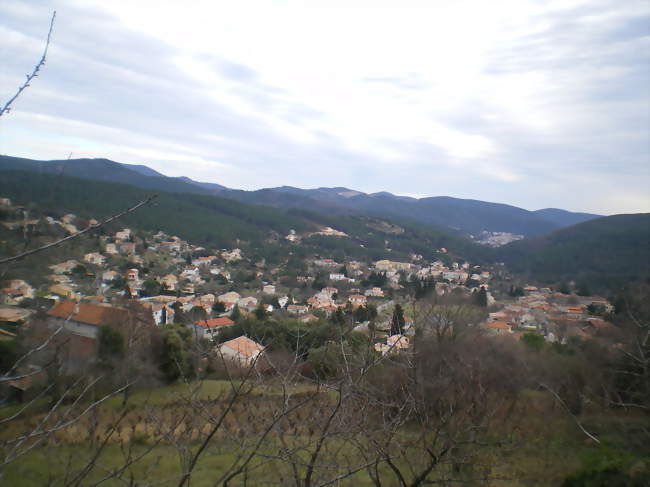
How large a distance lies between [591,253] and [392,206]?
98.9 metres

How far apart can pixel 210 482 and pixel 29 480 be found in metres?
2.66

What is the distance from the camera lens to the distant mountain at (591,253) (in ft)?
158

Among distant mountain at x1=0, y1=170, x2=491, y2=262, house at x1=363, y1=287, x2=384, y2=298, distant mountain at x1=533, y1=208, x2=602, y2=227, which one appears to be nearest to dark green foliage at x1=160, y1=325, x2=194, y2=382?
house at x1=363, y1=287, x2=384, y2=298

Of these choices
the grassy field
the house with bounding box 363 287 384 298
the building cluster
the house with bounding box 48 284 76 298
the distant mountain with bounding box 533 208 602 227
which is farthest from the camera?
the distant mountain with bounding box 533 208 602 227

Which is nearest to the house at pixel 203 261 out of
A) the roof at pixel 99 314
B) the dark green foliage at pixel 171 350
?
the roof at pixel 99 314

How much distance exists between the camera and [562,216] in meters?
170

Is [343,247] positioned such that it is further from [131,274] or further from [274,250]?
[131,274]

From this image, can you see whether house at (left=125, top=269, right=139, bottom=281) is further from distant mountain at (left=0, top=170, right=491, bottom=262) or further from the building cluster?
the building cluster

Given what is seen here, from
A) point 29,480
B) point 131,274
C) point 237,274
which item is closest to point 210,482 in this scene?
point 29,480

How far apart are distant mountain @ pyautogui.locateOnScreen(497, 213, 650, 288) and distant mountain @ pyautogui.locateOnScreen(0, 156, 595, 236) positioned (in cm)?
4204

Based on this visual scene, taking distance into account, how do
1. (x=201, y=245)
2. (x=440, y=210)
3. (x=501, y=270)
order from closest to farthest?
(x=201, y=245) → (x=501, y=270) → (x=440, y=210)

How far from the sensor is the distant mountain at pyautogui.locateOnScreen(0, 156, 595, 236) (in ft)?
353

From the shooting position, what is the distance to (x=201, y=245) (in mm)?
51281

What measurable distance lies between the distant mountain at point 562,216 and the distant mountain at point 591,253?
296 feet
